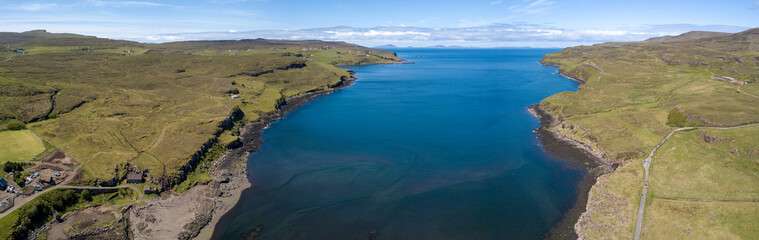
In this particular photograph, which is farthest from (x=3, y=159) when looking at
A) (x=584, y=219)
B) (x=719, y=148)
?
(x=719, y=148)

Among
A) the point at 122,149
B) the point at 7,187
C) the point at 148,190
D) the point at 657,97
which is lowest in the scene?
the point at 148,190

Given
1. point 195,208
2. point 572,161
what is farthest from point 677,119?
point 195,208

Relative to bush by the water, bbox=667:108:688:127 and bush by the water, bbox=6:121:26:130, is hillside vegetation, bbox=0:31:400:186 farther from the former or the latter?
bush by the water, bbox=667:108:688:127

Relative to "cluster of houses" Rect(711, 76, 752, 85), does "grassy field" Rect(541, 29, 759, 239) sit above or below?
below

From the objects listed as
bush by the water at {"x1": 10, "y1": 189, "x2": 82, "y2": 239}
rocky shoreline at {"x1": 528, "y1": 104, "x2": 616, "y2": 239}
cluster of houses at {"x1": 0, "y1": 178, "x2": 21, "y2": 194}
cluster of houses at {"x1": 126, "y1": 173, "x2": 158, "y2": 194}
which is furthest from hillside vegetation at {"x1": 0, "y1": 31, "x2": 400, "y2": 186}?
rocky shoreline at {"x1": 528, "y1": 104, "x2": 616, "y2": 239}

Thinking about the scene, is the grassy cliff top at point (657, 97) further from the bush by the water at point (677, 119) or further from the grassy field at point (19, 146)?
the grassy field at point (19, 146)

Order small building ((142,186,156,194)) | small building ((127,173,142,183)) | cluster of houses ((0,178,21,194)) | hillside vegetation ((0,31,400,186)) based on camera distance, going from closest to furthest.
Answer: cluster of houses ((0,178,21,194)), small building ((142,186,156,194)), small building ((127,173,142,183)), hillside vegetation ((0,31,400,186))

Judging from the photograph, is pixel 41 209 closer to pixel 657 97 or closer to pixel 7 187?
pixel 7 187
